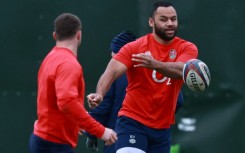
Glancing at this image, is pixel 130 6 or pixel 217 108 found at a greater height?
pixel 130 6

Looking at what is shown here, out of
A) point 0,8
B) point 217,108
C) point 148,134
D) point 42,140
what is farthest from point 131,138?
point 0,8

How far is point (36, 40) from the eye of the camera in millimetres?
9438

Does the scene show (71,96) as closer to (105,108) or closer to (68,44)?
(68,44)

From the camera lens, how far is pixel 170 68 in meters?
7.43

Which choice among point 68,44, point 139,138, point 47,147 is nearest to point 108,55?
point 139,138

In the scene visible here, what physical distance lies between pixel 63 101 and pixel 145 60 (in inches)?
47.9

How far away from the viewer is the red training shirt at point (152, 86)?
764 centimetres

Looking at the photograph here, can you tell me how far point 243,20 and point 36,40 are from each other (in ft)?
7.65

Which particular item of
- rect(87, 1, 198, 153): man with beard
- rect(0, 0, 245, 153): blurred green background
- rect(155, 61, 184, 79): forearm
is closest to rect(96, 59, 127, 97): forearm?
rect(87, 1, 198, 153): man with beard

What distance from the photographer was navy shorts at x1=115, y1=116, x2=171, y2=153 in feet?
25.0

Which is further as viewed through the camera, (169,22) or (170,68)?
(169,22)

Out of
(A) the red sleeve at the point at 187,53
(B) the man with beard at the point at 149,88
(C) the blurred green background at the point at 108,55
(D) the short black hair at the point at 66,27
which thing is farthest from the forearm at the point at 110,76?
(C) the blurred green background at the point at 108,55

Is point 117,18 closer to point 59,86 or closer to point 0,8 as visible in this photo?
point 0,8

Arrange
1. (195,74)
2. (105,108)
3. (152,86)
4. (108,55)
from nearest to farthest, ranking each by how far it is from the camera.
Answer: (195,74)
(152,86)
(105,108)
(108,55)
